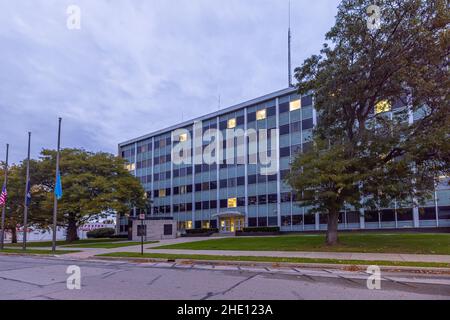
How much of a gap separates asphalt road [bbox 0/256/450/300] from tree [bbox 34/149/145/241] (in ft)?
80.9

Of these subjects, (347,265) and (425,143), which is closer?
(347,265)

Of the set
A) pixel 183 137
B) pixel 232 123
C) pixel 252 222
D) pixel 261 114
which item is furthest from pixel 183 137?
pixel 252 222

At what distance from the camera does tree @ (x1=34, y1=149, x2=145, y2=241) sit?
1419 inches

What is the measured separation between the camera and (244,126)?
52.4 meters

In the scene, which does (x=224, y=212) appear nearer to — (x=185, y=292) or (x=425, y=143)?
(x=425, y=143)

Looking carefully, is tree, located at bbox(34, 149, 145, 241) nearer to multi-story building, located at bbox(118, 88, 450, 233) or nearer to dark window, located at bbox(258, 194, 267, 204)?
multi-story building, located at bbox(118, 88, 450, 233)

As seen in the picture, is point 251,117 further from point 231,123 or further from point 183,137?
point 183,137

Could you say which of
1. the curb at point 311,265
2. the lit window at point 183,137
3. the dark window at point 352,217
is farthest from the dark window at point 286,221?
the curb at point 311,265

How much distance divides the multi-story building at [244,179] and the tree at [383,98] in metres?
17.6

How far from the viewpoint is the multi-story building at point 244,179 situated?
41969mm

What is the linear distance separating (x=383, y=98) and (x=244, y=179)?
31.2m
